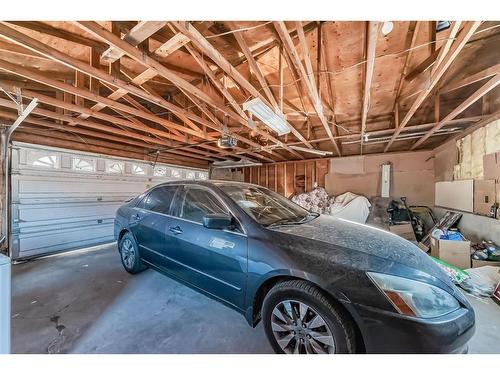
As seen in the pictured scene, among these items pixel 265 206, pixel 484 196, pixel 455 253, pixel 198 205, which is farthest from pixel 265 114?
pixel 484 196

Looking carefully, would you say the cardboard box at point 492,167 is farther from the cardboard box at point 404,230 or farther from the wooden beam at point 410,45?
the cardboard box at point 404,230

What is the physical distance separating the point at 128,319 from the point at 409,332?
2.24 meters

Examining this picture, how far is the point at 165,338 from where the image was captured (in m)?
1.65

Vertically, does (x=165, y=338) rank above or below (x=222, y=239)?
below

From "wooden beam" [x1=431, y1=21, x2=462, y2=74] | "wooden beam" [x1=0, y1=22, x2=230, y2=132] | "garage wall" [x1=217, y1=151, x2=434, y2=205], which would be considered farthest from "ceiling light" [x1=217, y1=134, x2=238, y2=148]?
"garage wall" [x1=217, y1=151, x2=434, y2=205]

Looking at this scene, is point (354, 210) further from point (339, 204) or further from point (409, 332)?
point (409, 332)

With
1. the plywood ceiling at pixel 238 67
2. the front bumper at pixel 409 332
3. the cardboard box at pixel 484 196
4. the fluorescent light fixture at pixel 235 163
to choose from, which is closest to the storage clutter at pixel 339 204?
the fluorescent light fixture at pixel 235 163

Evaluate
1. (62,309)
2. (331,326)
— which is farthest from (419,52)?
(62,309)

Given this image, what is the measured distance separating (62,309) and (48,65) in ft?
9.12

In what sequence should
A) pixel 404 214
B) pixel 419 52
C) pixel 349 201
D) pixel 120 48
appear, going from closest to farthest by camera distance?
pixel 120 48
pixel 419 52
pixel 404 214
pixel 349 201

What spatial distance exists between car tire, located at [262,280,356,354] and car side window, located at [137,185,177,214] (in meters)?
1.55

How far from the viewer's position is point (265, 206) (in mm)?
2021

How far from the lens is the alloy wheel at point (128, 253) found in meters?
2.72
